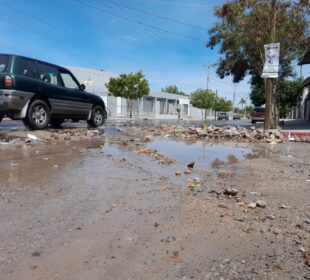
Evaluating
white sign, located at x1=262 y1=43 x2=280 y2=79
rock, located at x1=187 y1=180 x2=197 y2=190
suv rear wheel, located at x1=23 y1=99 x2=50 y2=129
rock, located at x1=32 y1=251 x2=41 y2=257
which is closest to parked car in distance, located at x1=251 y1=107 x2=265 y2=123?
white sign, located at x1=262 y1=43 x2=280 y2=79

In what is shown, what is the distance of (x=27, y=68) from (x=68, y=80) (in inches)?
77.8

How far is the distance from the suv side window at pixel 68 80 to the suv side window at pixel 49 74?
0.90ft

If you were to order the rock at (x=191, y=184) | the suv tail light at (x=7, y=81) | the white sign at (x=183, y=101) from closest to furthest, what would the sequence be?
the rock at (x=191, y=184)
the suv tail light at (x=7, y=81)
the white sign at (x=183, y=101)

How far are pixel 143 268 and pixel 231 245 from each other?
782 millimetres

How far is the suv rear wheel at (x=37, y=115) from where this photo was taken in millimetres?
10486

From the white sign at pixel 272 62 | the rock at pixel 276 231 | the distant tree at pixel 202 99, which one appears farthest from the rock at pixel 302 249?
the distant tree at pixel 202 99

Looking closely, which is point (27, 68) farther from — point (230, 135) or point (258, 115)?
point (258, 115)

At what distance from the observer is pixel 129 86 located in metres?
51.2

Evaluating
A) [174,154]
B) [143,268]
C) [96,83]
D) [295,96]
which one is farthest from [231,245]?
[96,83]

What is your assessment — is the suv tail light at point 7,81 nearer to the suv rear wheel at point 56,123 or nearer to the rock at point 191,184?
the suv rear wheel at point 56,123

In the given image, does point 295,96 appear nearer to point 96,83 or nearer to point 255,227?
point 96,83

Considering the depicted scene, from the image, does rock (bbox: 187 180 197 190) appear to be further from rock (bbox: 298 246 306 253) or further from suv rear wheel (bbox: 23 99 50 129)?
suv rear wheel (bbox: 23 99 50 129)

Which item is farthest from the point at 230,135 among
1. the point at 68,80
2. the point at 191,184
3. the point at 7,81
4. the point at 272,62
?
the point at 191,184

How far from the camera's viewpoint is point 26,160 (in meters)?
6.36
